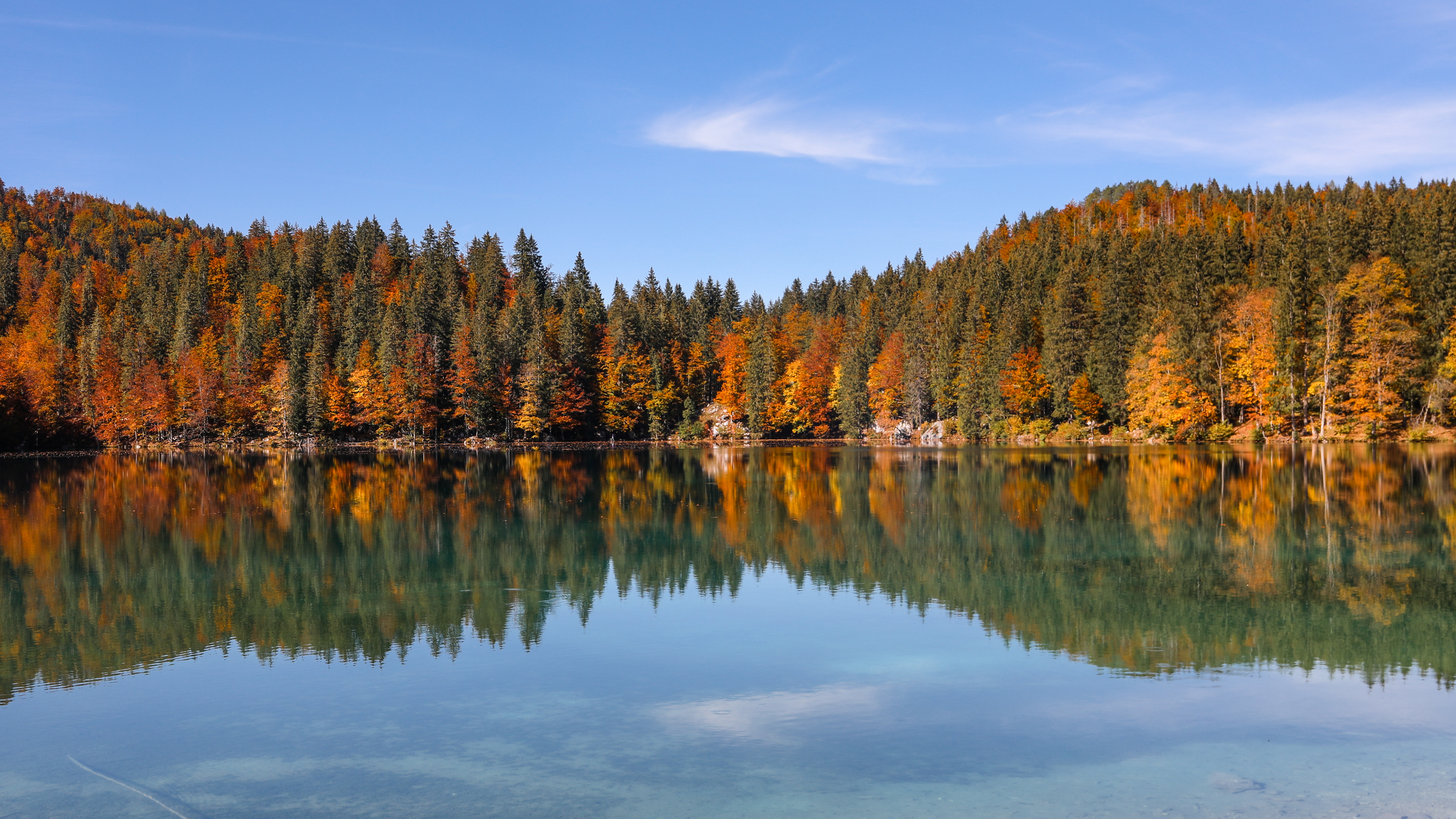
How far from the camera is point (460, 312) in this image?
3959 inches

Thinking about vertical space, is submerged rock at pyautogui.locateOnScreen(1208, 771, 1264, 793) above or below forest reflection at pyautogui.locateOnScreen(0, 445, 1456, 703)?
below

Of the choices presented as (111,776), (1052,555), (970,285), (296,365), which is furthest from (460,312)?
(111,776)

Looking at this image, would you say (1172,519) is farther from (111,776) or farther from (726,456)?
(726,456)

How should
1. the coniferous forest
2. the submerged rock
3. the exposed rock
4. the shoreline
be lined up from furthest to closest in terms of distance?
the exposed rock → the shoreline → the coniferous forest → the submerged rock

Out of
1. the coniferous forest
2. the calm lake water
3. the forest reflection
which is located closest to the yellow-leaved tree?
the coniferous forest

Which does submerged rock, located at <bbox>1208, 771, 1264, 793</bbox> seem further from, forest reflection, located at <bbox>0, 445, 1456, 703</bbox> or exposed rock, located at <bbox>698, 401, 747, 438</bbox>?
exposed rock, located at <bbox>698, 401, 747, 438</bbox>

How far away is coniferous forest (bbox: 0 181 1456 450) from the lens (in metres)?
66.2

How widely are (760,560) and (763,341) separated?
84.9 meters

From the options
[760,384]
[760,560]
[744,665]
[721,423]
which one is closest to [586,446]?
[721,423]

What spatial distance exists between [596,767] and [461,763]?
1275 millimetres

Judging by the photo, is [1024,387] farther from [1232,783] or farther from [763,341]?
[1232,783]

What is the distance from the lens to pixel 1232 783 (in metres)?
8.18

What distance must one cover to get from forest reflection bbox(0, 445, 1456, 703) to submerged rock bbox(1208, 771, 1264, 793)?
3353 mm

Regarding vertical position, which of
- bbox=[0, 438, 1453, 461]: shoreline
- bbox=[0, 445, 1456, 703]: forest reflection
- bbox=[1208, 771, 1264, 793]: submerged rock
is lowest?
bbox=[1208, 771, 1264, 793]: submerged rock
